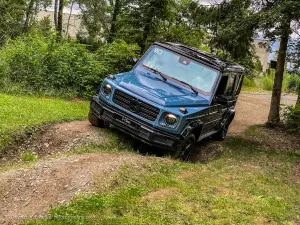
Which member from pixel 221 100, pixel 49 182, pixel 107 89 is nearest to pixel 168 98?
pixel 107 89

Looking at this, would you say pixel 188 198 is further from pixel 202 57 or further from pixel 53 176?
pixel 202 57

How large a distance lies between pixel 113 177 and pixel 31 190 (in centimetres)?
116

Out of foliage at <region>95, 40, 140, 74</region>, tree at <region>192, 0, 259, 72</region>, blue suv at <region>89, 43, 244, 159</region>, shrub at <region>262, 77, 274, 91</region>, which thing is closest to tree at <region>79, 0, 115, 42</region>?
shrub at <region>262, 77, 274, 91</region>

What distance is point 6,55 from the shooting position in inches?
548

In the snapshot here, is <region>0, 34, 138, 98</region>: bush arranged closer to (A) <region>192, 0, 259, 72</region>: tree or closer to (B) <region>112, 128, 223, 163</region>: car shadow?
(A) <region>192, 0, 259, 72</region>: tree

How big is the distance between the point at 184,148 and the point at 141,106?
1.34 metres

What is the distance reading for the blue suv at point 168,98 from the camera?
777 cm

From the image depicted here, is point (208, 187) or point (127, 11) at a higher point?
point (127, 11)

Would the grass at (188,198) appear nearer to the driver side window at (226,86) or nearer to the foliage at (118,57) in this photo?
the driver side window at (226,86)

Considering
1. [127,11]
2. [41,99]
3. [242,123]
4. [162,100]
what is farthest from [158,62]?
[127,11]

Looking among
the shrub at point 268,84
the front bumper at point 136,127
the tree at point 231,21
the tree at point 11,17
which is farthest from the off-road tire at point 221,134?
the shrub at point 268,84

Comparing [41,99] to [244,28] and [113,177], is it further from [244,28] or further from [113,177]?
[113,177]

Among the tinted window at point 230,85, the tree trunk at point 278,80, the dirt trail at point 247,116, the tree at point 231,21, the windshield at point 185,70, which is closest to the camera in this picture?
the windshield at point 185,70

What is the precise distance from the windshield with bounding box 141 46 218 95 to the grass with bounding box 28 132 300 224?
5.88ft
